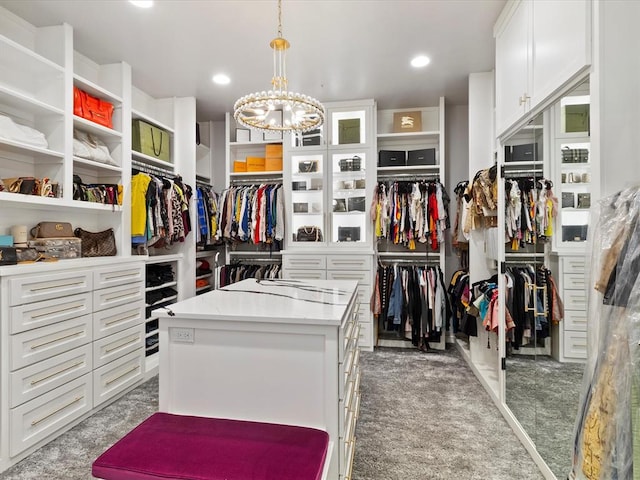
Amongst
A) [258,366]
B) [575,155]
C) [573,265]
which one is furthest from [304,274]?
[575,155]

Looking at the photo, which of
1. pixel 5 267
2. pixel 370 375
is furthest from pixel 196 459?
pixel 370 375

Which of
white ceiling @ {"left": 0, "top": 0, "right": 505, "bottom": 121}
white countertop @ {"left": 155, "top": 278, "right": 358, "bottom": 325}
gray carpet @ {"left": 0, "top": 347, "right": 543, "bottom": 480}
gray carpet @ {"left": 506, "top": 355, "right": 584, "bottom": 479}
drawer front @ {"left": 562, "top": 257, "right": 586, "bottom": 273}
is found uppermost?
white ceiling @ {"left": 0, "top": 0, "right": 505, "bottom": 121}

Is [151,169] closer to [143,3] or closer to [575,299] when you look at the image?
[143,3]

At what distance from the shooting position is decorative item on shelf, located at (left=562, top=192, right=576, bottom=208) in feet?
5.16

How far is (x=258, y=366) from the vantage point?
1373 millimetres

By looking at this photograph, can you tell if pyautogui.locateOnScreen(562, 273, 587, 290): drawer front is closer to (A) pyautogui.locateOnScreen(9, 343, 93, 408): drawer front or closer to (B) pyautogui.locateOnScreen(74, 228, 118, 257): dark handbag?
(A) pyautogui.locateOnScreen(9, 343, 93, 408): drawer front

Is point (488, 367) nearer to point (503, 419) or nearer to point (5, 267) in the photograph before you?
point (503, 419)

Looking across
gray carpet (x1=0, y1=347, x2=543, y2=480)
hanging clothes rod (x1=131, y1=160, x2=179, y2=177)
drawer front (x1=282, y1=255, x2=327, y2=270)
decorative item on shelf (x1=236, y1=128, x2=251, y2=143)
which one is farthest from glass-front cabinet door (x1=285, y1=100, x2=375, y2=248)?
gray carpet (x1=0, y1=347, x2=543, y2=480)

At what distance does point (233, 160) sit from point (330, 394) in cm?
381

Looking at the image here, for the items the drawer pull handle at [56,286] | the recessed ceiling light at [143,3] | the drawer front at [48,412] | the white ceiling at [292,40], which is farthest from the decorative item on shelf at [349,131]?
the drawer front at [48,412]

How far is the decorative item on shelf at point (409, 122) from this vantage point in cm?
402

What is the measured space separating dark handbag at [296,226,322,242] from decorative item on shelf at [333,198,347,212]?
32 cm

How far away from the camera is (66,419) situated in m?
2.24

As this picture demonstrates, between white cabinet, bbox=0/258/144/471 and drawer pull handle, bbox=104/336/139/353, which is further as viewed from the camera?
drawer pull handle, bbox=104/336/139/353
